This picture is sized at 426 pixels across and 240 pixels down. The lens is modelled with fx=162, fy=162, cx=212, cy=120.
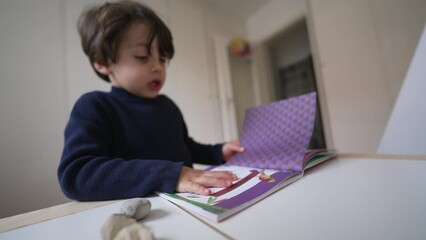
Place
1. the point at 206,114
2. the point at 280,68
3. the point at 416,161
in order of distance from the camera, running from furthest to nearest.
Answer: the point at 280,68
the point at 206,114
the point at 416,161

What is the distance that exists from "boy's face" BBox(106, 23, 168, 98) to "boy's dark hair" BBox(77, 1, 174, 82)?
0.01m

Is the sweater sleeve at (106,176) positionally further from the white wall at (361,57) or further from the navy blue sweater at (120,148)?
the white wall at (361,57)

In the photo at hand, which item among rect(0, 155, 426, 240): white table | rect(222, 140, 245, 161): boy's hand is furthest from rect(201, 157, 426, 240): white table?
rect(222, 140, 245, 161): boy's hand

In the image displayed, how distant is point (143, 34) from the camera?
450 mm

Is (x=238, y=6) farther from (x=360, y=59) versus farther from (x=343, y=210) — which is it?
(x=343, y=210)

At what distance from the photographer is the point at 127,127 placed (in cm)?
42

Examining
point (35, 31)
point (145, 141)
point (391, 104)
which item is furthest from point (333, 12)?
point (35, 31)

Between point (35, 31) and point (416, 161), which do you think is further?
point (35, 31)

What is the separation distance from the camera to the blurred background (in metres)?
0.42

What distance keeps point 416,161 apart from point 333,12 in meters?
1.40

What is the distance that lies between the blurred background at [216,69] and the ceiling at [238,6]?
0.01 meters

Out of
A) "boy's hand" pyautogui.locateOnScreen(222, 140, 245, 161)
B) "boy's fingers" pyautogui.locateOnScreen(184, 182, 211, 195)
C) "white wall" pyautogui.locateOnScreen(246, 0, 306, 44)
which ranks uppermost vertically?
"white wall" pyautogui.locateOnScreen(246, 0, 306, 44)

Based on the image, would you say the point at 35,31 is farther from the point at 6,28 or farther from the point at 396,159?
the point at 396,159

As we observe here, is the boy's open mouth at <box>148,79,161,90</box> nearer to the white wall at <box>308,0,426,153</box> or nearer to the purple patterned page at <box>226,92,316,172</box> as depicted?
the purple patterned page at <box>226,92,316,172</box>
